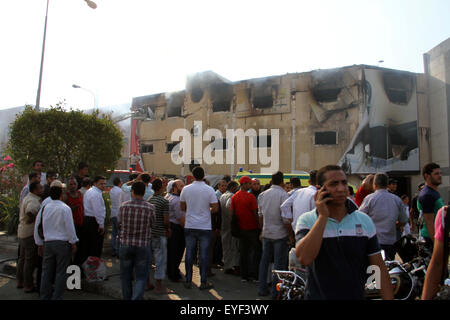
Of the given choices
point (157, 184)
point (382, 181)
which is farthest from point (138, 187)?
point (382, 181)

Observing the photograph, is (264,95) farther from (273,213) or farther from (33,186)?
(33,186)

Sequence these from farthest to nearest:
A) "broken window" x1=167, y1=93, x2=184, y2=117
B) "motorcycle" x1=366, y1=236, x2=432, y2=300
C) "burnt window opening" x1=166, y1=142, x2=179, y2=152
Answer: "broken window" x1=167, y1=93, x2=184, y2=117 → "burnt window opening" x1=166, y1=142, x2=179, y2=152 → "motorcycle" x1=366, y1=236, x2=432, y2=300

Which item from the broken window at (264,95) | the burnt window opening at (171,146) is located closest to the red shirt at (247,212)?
the broken window at (264,95)

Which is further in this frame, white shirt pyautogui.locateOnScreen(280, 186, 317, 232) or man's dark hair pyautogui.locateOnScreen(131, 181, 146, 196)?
white shirt pyautogui.locateOnScreen(280, 186, 317, 232)

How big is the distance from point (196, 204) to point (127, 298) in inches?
71.6

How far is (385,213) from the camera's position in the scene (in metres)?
4.75

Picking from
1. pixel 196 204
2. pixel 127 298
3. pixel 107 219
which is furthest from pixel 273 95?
pixel 127 298

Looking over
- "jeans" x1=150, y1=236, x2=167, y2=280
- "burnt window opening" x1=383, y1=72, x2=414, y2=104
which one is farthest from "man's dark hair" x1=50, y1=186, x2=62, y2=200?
"burnt window opening" x1=383, y1=72, x2=414, y2=104

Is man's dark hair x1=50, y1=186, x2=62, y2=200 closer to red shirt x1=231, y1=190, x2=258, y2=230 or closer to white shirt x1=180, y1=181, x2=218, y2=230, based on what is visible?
white shirt x1=180, y1=181, x2=218, y2=230

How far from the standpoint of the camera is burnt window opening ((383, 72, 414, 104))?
69.6 ft

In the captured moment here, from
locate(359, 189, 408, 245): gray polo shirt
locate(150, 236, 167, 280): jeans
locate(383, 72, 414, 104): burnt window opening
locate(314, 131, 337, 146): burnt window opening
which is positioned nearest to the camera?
locate(359, 189, 408, 245): gray polo shirt

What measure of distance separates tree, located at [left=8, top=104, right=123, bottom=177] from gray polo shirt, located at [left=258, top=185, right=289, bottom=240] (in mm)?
8024

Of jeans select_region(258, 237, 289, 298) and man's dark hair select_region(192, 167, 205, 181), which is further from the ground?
man's dark hair select_region(192, 167, 205, 181)

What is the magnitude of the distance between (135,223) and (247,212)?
7.58 feet
